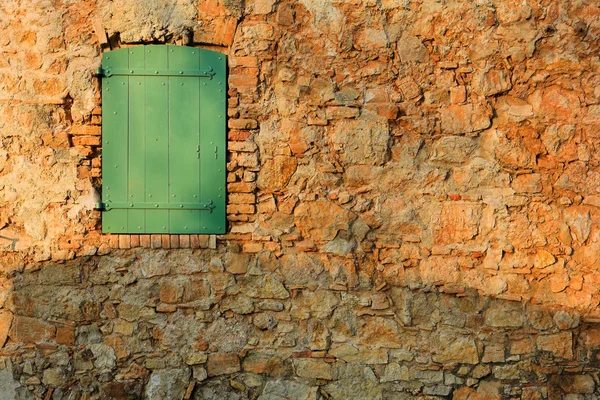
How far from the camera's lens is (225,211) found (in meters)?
4.05

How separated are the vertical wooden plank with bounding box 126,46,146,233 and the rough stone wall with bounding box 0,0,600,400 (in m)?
0.16

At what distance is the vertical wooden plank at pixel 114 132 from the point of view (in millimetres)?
4039

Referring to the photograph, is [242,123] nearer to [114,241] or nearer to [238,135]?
[238,135]

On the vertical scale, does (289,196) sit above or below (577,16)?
below

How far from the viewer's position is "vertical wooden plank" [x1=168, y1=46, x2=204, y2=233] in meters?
4.04

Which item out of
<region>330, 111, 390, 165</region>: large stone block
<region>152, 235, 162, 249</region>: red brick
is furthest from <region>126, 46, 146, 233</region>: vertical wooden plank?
<region>330, 111, 390, 165</region>: large stone block

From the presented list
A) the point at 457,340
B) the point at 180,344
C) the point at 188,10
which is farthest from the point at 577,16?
the point at 180,344

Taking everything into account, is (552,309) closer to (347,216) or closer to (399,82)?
(347,216)

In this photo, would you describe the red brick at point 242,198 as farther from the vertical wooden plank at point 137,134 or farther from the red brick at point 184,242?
the vertical wooden plank at point 137,134

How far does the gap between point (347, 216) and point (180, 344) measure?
1367 millimetres

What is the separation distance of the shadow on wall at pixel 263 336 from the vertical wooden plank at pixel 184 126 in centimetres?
45

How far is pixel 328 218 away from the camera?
13.3 ft

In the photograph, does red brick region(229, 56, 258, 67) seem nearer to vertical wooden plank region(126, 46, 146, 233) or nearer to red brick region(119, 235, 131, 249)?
vertical wooden plank region(126, 46, 146, 233)

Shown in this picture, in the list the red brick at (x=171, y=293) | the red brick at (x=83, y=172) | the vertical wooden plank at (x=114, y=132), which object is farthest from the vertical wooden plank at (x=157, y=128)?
the red brick at (x=171, y=293)
